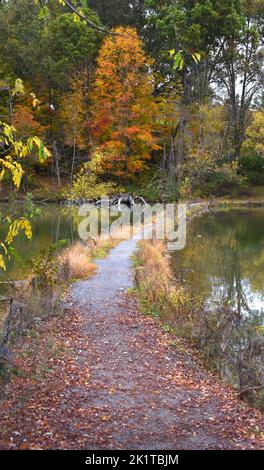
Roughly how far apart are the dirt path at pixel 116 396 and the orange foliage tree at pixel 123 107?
30.1m

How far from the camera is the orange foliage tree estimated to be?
38.9m

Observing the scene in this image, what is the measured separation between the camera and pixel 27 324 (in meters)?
8.23

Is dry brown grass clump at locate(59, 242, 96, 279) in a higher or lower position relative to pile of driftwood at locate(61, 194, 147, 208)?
lower

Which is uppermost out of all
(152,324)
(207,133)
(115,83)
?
(115,83)

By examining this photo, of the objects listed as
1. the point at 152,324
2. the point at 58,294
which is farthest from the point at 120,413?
the point at 58,294

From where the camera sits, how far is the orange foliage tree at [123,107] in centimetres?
3888

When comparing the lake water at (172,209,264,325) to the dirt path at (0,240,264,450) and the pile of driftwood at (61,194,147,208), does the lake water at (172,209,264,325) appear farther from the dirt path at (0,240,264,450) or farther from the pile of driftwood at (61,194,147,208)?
the pile of driftwood at (61,194,147,208)

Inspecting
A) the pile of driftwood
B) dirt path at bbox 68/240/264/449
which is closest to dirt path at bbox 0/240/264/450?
dirt path at bbox 68/240/264/449

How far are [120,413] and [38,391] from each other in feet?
3.35

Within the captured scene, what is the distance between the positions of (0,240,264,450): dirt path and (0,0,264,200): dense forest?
2877 centimetres

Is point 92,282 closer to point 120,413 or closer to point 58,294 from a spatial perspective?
point 58,294

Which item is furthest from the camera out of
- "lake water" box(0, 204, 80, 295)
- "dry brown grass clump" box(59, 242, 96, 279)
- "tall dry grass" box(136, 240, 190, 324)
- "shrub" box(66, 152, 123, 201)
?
"shrub" box(66, 152, 123, 201)

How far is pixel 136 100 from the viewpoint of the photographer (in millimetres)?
39656

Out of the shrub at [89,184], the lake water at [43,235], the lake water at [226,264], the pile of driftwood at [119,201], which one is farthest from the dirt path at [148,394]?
the pile of driftwood at [119,201]
